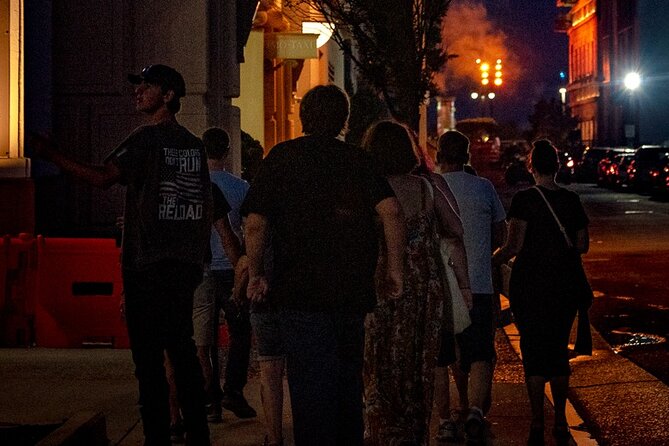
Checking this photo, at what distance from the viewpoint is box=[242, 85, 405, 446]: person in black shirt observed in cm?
489

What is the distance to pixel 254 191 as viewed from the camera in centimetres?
501

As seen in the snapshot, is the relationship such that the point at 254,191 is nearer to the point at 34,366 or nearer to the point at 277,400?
the point at 277,400

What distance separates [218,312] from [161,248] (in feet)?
6.81

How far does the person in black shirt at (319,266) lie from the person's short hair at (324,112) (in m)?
0.06

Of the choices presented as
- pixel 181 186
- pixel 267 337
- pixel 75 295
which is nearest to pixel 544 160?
pixel 267 337

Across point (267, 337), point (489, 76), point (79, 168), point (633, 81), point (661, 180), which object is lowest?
point (267, 337)

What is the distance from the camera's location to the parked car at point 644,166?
145ft

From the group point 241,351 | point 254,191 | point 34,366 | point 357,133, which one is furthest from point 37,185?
point 357,133

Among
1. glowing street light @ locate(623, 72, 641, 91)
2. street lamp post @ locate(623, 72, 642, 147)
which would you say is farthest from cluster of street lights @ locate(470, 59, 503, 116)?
glowing street light @ locate(623, 72, 641, 91)

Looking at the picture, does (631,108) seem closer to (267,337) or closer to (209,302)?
(209,302)

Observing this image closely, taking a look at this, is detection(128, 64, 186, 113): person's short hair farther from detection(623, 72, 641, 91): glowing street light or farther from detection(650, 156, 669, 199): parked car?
detection(623, 72, 641, 91): glowing street light

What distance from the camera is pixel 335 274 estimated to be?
490 cm

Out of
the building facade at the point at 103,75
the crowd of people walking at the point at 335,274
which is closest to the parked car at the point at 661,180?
the building facade at the point at 103,75

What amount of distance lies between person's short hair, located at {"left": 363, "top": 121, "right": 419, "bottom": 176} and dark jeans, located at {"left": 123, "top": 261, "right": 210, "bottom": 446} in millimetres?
1036
